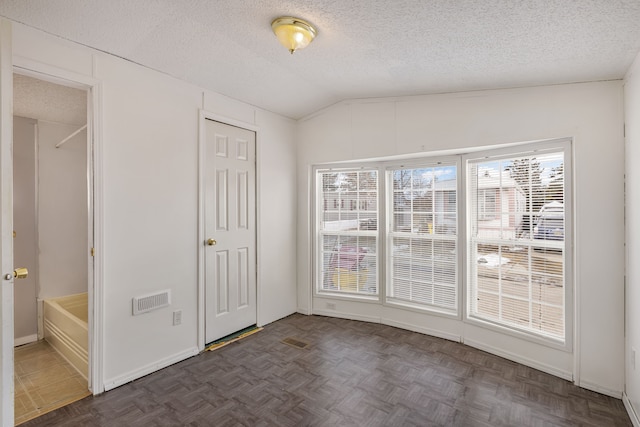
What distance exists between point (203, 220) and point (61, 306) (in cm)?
192

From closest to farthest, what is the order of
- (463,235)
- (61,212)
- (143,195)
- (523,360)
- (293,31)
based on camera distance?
(293,31)
(143,195)
(523,360)
(463,235)
(61,212)

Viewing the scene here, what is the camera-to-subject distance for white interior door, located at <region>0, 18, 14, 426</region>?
1457 millimetres

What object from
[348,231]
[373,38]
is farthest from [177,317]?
[373,38]

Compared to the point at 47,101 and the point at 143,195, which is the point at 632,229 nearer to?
the point at 143,195

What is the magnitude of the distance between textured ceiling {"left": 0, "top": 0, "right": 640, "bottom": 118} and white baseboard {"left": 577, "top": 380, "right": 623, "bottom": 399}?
93.0 inches

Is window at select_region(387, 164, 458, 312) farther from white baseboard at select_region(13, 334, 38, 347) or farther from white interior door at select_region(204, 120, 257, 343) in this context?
white baseboard at select_region(13, 334, 38, 347)

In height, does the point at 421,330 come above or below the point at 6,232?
below

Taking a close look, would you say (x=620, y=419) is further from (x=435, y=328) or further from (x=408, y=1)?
(x=408, y=1)

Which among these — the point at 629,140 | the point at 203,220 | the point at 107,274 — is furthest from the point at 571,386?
the point at 107,274

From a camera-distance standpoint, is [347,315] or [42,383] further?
[347,315]

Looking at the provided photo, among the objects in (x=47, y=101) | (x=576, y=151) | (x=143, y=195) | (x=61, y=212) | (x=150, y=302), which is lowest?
(x=150, y=302)

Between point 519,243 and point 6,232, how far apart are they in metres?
3.61

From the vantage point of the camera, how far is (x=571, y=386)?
2465mm

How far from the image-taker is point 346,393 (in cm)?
238
